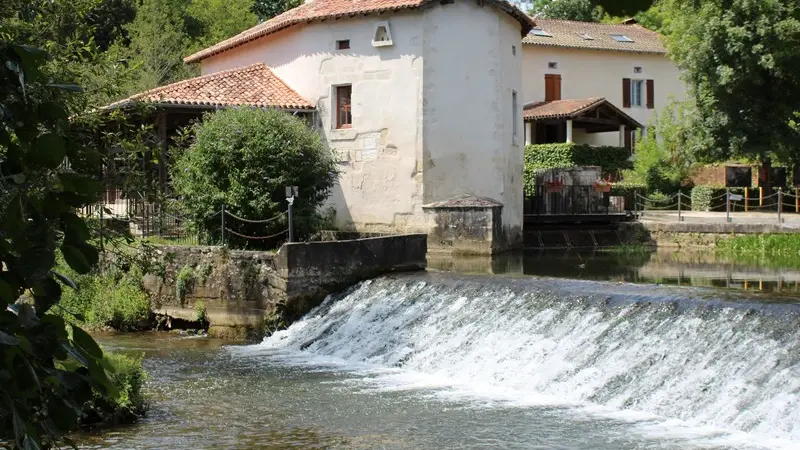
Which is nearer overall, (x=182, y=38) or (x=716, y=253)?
(x=716, y=253)

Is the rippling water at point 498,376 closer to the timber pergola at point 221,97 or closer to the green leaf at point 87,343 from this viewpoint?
the green leaf at point 87,343

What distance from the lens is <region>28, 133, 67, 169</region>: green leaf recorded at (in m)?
2.58

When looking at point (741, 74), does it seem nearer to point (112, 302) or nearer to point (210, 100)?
point (210, 100)

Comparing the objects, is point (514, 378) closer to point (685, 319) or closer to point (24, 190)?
point (685, 319)

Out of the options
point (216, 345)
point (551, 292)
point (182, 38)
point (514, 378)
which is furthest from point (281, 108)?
point (182, 38)

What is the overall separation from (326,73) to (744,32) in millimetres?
12219

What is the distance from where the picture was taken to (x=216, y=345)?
16078 mm

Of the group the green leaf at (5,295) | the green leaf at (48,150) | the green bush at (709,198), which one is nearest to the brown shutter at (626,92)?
the green bush at (709,198)

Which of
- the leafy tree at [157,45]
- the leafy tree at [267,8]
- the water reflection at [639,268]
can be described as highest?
the leafy tree at [267,8]

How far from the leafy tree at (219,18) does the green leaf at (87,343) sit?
42.1m

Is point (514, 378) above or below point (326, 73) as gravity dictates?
below

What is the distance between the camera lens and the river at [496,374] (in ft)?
32.2

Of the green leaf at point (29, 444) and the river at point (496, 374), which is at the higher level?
the green leaf at point (29, 444)

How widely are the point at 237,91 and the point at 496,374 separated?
1379 cm
